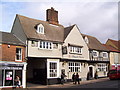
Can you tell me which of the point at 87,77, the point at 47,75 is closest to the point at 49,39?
the point at 47,75

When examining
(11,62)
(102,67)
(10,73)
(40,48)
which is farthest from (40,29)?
(102,67)

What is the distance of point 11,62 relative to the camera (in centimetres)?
1894

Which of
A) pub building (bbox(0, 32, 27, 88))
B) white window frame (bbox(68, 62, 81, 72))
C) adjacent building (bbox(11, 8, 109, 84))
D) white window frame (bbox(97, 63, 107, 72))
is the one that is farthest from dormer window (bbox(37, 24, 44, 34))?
white window frame (bbox(97, 63, 107, 72))

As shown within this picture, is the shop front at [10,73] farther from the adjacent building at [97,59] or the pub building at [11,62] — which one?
the adjacent building at [97,59]

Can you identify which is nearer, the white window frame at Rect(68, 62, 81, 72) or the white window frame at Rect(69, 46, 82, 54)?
the white window frame at Rect(68, 62, 81, 72)

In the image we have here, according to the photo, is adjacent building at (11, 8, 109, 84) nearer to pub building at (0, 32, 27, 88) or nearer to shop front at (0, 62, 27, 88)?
pub building at (0, 32, 27, 88)

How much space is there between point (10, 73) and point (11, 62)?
128 centimetres

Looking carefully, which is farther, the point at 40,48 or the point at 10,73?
the point at 40,48

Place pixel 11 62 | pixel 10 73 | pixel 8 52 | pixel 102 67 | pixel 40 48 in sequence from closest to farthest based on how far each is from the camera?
pixel 11 62
pixel 10 73
pixel 8 52
pixel 40 48
pixel 102 67

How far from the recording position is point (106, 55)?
34.4m

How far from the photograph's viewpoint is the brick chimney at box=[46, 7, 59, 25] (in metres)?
29.0

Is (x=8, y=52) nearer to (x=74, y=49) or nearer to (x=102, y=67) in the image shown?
(x=74, y=49)

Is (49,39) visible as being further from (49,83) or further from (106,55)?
(106,55)

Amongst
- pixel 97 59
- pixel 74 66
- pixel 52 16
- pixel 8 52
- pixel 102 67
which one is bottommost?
pixel 102 67
